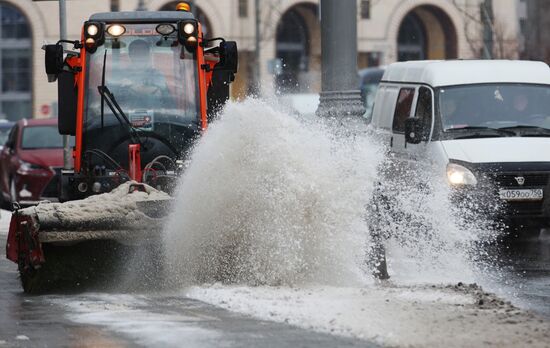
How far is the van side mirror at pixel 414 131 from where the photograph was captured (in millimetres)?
16625

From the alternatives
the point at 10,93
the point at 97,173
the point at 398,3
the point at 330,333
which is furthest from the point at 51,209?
the point at 398,3

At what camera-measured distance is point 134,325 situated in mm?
9766

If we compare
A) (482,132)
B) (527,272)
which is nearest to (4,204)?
(482,132)

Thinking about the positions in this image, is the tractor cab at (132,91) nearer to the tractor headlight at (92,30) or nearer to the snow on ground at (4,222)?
the tractor headlight at (92,30)

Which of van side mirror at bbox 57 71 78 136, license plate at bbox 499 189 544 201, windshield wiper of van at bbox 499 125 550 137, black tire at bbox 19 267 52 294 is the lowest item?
black tire at bbox 19 267 52 294

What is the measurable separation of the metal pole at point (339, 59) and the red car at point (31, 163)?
645 cm

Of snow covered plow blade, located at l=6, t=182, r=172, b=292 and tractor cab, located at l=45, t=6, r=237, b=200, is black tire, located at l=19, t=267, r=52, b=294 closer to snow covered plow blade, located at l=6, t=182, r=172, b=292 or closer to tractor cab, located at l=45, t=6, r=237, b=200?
snow covered plow blade, located at l=6, t=182, r=172, b=292

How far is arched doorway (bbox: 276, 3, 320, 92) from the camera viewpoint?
64.2 metres

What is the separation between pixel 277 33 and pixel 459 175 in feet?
163

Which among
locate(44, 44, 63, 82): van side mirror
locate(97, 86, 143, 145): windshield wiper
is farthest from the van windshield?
locate(44, 44, 63, 82): van side mirror

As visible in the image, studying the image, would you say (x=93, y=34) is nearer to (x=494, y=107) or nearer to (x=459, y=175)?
(x=459, y=175)

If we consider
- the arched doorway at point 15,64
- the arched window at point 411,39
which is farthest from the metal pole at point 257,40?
the arched window at point 411,39

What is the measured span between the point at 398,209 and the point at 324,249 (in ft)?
5.21

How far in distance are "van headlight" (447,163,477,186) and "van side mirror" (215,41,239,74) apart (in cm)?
286
